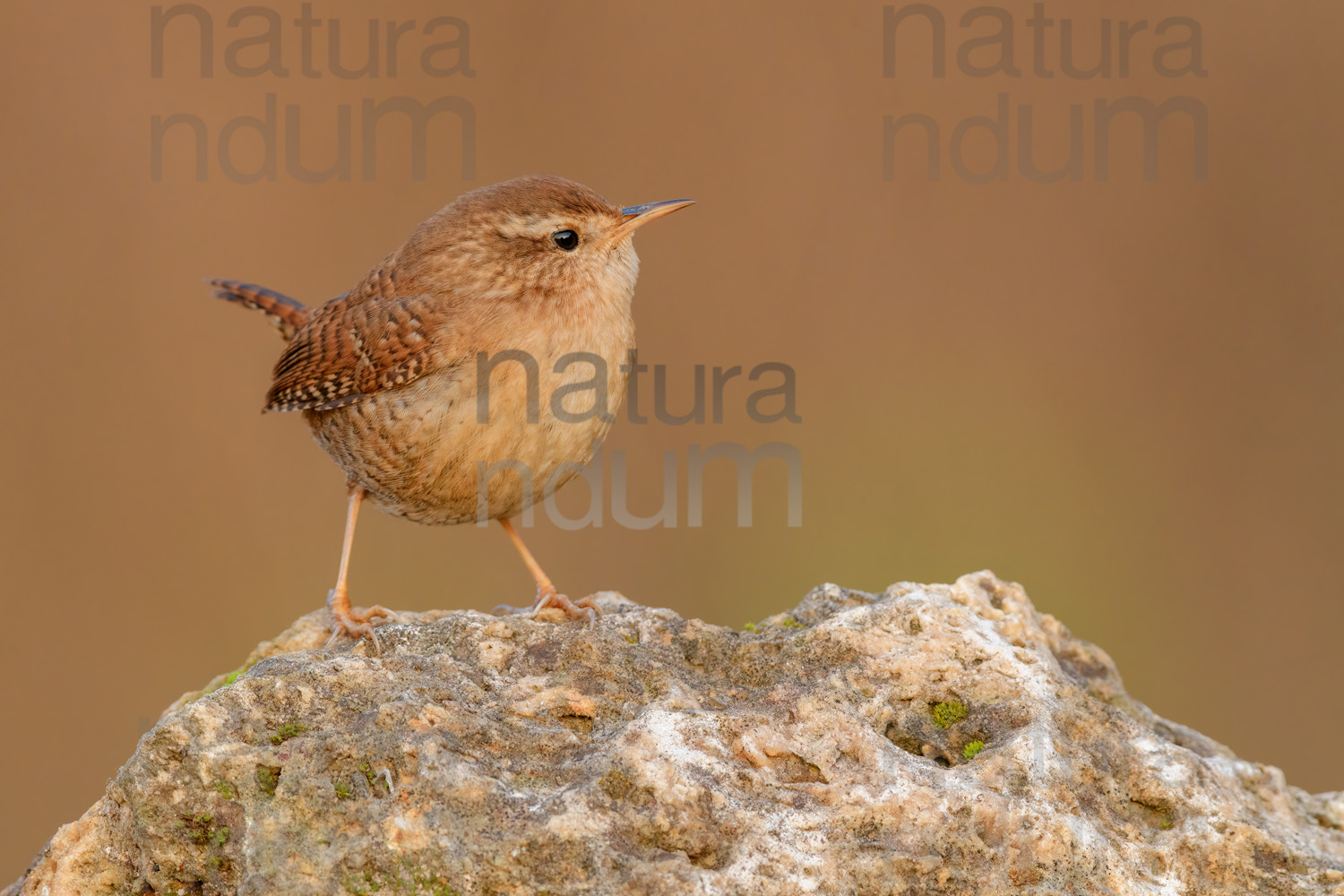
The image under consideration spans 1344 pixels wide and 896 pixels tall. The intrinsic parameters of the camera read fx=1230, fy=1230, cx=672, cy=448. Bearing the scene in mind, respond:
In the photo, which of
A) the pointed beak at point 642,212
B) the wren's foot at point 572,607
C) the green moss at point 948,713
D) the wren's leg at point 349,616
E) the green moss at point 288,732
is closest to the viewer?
the green moss at point 288,732

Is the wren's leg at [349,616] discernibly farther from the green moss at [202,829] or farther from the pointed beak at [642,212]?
the pointed beak at [642,212]

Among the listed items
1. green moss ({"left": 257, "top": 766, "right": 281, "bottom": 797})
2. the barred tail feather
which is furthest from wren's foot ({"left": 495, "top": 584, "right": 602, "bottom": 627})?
the barred tail feather

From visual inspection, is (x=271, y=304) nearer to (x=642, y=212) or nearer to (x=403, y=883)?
(x=642, y=212)

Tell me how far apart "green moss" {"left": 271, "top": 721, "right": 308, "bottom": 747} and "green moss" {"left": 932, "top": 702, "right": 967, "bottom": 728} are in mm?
1480

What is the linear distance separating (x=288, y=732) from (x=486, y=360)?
60.4 inches

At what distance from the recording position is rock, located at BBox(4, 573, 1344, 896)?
2416 millimetres

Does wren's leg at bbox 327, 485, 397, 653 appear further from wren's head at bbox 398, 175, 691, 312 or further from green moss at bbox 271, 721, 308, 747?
wren's head at bbox 398, 175, 691, 312

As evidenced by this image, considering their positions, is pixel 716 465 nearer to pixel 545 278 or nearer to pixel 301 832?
pixel 545 278

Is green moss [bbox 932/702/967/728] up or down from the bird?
down

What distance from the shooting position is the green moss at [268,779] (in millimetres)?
2553

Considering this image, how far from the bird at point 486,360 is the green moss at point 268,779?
1.01m

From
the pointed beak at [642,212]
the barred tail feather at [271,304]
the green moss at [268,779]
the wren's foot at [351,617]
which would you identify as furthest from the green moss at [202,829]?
the barred tail feather at [271,304]

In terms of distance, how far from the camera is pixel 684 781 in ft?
8.39

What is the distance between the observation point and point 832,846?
249 centimetres
